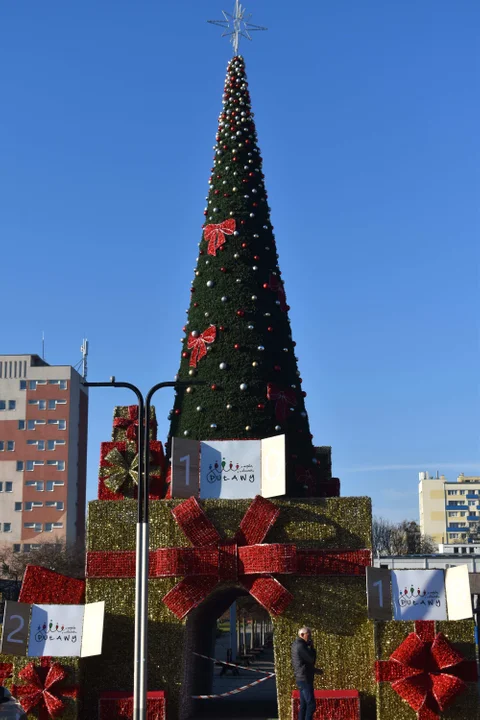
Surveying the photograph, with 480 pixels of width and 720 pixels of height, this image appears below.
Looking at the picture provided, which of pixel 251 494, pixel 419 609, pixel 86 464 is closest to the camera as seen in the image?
pixel 419 609

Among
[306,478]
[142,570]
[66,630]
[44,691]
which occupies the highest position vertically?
[306,478]

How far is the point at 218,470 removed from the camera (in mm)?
19188

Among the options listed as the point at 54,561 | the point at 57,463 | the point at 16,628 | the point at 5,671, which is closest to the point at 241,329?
the point at 16,628

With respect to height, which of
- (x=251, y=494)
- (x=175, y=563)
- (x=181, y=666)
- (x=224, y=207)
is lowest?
(x=181, y=666)

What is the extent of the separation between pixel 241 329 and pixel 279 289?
1.53 metres

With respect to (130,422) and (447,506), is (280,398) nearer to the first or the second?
(130,422)

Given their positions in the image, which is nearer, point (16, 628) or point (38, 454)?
point (16, 628)

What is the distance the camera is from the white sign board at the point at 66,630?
18.0 m

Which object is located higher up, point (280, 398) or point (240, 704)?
point (280, 398)

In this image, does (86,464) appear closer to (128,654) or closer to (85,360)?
(85,360)

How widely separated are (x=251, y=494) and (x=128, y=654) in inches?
152

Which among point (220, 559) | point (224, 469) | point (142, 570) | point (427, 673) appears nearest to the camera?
point (142, 570)

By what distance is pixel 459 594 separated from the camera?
58.1 feet

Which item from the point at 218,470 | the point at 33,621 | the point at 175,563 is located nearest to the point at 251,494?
the point at 218,470
